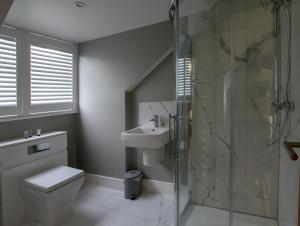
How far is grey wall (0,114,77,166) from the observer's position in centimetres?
233

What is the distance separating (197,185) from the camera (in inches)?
95.7

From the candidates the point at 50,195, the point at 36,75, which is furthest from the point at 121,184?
the point at 36,75

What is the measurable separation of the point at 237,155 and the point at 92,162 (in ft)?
6.61

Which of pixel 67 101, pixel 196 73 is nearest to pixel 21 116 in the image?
pixel 67 101

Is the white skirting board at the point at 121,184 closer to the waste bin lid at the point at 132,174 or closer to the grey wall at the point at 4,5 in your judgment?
the waste bin lid at the point at 132,174

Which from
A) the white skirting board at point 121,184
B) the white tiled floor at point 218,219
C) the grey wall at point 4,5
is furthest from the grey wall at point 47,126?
the white tiled floor at point 218,219

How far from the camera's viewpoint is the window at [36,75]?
2.28 metres

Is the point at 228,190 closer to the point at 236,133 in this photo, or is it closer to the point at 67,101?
the point at 236,133

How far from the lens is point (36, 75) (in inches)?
102

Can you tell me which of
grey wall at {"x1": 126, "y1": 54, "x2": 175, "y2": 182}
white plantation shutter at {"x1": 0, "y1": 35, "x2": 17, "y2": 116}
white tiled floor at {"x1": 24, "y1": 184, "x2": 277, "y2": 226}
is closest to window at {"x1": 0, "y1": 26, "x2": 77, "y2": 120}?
white plantation shutter at {"x1": 0, "y1": 35, "x2": 17, "y2": 116}

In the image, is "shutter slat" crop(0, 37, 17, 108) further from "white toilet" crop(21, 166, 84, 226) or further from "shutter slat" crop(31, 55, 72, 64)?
"white toilet" crop(21, 166, 84, 226)

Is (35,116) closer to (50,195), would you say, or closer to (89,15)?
(50,195)

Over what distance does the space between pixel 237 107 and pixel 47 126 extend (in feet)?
7.70

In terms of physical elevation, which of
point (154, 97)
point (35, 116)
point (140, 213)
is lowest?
point (140, 213)
